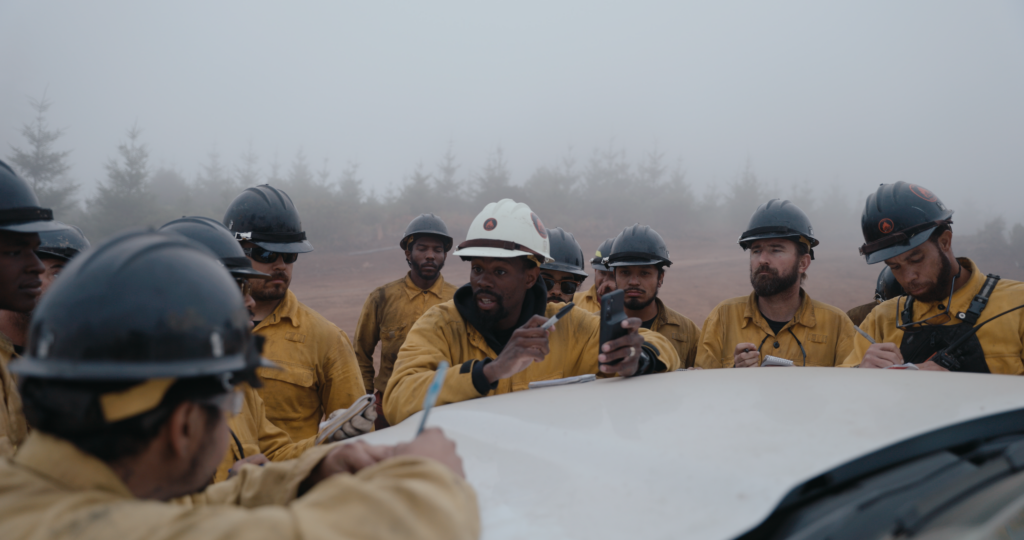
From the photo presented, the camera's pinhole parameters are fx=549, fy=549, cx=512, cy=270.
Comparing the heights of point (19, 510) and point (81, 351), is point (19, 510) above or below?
below

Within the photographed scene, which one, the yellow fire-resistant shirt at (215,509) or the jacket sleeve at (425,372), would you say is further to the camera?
the jacket sleeve at (425,372)

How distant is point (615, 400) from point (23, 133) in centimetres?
4471

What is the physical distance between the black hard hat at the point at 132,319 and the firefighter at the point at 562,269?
4966mm

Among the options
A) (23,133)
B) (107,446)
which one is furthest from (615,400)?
(23,133)

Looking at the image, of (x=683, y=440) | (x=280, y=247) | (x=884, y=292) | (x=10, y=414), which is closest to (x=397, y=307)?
(x=280, y=247)

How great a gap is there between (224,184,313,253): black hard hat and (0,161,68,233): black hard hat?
1497mm

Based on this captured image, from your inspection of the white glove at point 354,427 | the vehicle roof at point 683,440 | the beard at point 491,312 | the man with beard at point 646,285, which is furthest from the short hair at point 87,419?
the man with beard at point 646,285

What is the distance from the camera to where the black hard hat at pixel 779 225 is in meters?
4.70

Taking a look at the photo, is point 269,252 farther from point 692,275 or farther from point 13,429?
point 692,275

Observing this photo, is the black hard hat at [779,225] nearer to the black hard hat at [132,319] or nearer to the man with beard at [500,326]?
the man with beard at [500,326]

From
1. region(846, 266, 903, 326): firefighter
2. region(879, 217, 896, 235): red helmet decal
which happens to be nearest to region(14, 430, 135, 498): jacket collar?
region(879, 217, 896, 235): red helmet decal

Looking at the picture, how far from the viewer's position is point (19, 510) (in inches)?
36.3

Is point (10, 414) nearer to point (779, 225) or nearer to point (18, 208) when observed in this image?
point (18, 208)

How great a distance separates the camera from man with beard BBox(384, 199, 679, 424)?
2.88m
